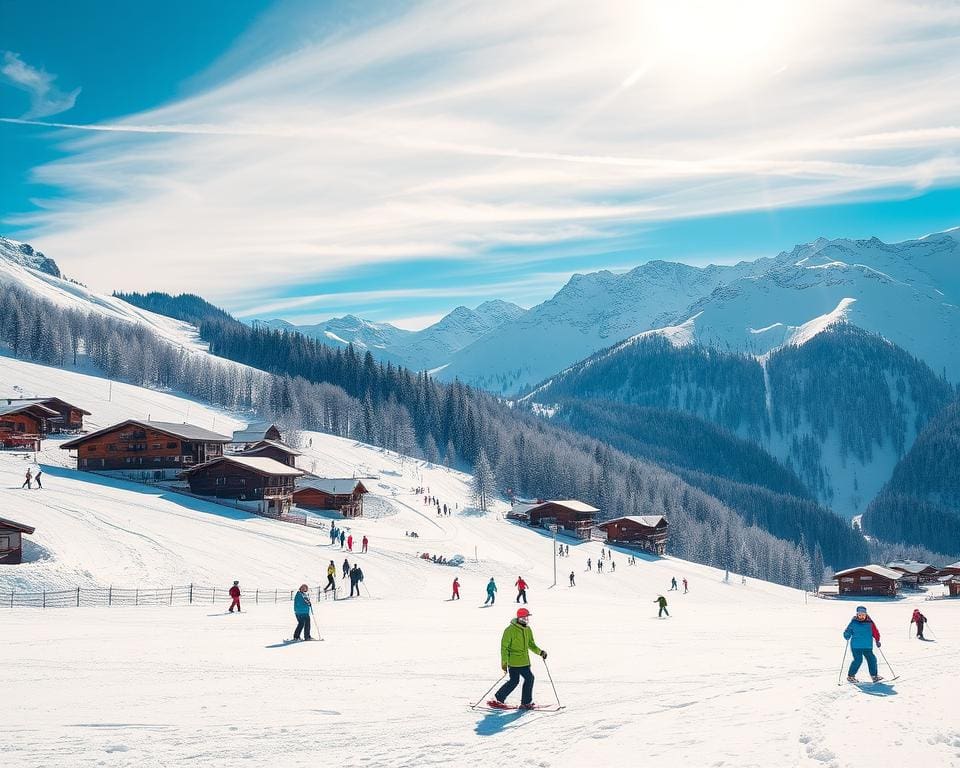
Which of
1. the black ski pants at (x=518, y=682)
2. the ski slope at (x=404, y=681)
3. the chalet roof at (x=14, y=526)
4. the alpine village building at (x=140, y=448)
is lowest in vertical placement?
the ski slope at (x=404, y=681)

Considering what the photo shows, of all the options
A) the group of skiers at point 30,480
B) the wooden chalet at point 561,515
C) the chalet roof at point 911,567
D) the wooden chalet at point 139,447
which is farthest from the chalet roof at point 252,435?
the chalet roof at point 911,567

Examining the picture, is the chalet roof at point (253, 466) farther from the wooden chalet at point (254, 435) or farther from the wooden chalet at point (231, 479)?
the wooden chalet at point (254, 435)

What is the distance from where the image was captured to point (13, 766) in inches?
394

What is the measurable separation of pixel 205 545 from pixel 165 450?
27.8 m

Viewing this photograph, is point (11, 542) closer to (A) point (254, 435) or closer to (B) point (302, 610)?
(B) point (302, 610)

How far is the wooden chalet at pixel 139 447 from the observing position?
6444 centimetres

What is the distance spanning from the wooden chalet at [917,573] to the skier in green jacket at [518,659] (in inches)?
4159

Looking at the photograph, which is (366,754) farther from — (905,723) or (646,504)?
(646,504)

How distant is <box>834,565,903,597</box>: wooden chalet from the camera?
3519 inches

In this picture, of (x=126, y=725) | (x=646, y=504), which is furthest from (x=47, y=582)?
(x=646, y=504)

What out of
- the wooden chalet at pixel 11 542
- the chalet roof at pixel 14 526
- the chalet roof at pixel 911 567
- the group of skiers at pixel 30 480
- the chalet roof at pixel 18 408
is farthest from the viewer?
the chalet roof at pixel 911 567

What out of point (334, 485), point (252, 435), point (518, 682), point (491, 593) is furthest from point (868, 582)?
point (518, 682)

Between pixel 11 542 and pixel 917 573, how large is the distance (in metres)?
107

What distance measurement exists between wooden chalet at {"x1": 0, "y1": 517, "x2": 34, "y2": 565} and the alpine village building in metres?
30.6
